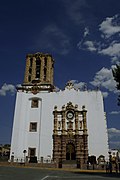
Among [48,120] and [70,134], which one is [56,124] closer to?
[48,120]

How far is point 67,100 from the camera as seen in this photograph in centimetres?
3700

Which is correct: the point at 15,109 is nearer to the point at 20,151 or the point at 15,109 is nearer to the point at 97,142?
the point at 20,151

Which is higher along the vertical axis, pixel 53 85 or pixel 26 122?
pixel 53 85

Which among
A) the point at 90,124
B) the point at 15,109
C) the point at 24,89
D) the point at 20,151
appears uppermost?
the point at 24,89

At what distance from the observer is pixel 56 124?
3556 centimetres

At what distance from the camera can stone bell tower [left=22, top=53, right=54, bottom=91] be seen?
3841cm

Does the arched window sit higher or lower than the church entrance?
higher

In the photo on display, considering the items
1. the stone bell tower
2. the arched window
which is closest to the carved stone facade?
the stone bell tower

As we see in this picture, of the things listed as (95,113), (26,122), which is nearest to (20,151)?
(26,122)

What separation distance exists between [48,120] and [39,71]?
30.8 feet

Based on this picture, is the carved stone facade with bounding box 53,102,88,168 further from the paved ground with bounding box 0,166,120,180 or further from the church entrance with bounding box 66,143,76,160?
the paved ground with bounding box 0,166,120,180

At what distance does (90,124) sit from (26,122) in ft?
33.2

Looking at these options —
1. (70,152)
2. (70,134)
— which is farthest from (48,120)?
(70,152)

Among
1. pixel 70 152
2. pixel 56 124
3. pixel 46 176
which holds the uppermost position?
pixel 56 124
